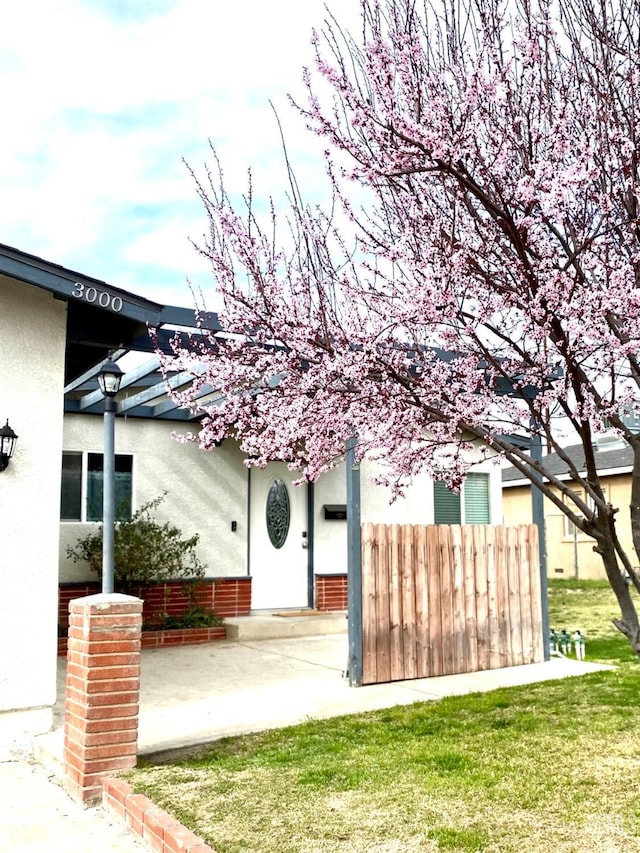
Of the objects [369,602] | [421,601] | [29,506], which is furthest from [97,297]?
[421,601]

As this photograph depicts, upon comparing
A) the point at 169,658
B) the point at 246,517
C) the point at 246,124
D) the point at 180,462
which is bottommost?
the point at 169,658

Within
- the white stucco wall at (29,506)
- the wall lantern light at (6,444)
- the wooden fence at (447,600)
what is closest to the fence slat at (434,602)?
the wooden fence at (447,600)

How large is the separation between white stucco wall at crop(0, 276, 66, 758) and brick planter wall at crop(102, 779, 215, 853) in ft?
4.78

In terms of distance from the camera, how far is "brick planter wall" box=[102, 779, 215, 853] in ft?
12.2

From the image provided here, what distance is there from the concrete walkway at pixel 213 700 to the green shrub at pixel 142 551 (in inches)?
45.1

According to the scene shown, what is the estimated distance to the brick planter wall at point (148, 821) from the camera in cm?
373

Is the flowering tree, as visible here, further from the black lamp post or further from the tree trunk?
the black lamp post

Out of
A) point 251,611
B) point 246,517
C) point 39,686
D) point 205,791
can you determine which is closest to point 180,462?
point 246,517

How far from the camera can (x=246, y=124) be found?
5688 mm

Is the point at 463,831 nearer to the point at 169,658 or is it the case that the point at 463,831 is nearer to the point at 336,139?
the point at 336,139

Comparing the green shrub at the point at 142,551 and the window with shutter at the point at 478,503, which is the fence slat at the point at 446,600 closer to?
the window with shutter at the point at 478,503

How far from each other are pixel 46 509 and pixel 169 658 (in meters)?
4.00

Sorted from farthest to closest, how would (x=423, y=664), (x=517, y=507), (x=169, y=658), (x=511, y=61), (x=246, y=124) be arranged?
(x=517, y=507)
(x=169, y=658)
(x=423, y=664)
(x=246, y=124)
(x=511, y=61)

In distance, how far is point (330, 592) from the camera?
12.9m
